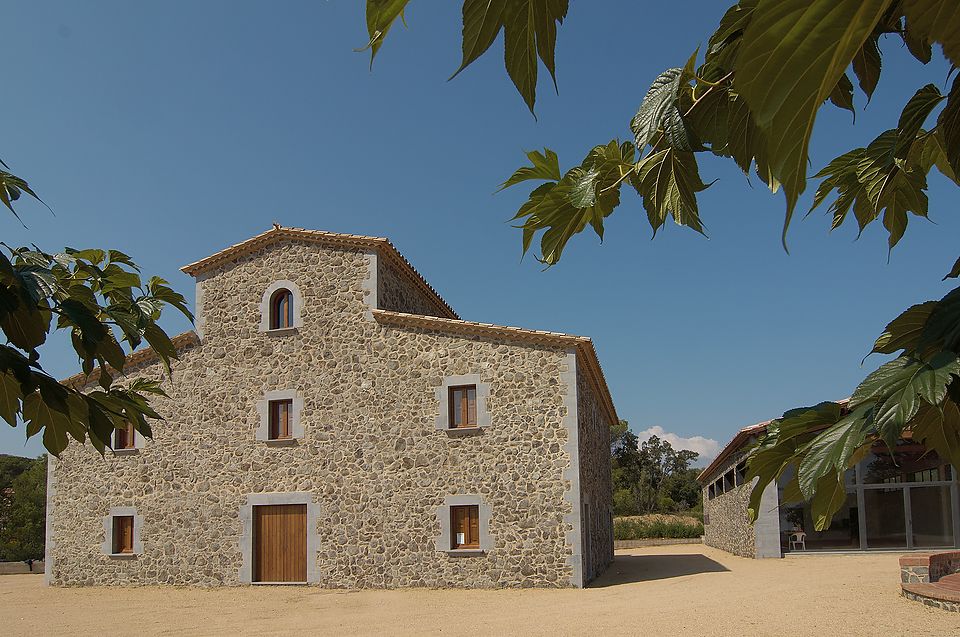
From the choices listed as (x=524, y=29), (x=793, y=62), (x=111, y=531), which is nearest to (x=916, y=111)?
(x=524, y=29)

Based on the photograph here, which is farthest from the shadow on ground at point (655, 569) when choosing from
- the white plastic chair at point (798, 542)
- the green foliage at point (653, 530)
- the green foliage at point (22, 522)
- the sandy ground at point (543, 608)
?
the green foliage at point (22, 522)

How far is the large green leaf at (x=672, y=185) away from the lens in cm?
114

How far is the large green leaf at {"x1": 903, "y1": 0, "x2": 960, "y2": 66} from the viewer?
57 centimetres

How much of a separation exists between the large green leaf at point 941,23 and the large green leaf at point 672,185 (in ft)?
1.84

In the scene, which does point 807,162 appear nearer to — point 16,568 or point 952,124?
point 952,124

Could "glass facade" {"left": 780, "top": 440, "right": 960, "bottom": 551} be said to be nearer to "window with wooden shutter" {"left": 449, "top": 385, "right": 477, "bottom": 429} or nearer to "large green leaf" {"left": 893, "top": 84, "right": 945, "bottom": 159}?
"window with wooden shutter" {"left": 449, "top": 385, "right": 477, "bottom": 429}

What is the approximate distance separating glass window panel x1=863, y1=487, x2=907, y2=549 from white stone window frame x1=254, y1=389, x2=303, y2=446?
12.8 metres

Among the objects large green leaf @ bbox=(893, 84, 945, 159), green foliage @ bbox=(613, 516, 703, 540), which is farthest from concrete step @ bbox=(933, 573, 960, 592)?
green foliage @ bbox=(613, 516, 703, 540)

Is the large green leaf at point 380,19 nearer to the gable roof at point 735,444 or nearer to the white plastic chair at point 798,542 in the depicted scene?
the gable roof at point 735,444

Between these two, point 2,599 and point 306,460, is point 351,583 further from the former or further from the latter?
point 2,599

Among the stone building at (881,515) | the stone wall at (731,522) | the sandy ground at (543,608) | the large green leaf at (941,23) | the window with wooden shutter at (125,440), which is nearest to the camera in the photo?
the large green leaf at (941,23)

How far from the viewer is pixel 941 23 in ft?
1.89

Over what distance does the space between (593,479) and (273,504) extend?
A: 22.9ft

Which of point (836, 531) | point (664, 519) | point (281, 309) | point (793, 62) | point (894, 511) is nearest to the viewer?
point (793, 62)
